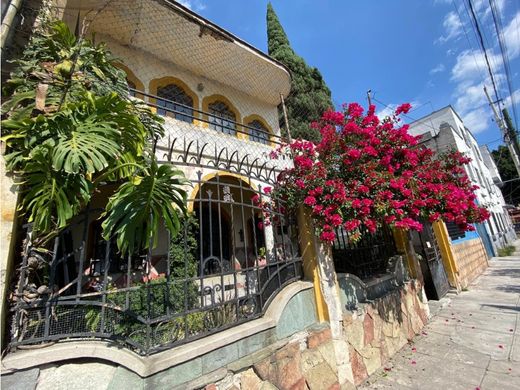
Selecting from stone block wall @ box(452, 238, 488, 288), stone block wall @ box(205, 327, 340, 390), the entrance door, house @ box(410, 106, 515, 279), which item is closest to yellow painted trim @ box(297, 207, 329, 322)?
stone block wall @ box(205, 327, 340, 390)

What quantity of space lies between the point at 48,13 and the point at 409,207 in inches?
194

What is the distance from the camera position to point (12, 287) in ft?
5.60

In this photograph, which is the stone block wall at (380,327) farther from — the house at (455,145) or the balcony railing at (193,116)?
the house at (455,145)

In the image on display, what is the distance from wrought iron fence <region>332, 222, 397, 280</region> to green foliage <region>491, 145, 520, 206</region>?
44.7 metres

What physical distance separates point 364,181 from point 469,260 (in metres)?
9.81

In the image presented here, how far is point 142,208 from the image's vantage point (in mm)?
1878

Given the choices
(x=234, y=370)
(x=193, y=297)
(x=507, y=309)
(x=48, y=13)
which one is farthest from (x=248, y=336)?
(x=507, y=309)

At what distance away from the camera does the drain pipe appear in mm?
1906

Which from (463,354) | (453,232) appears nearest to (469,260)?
(453,232)

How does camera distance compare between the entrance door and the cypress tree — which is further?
the cypress tree

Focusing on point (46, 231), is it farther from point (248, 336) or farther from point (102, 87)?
point (248, 336)

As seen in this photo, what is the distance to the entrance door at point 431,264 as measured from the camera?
7.31m

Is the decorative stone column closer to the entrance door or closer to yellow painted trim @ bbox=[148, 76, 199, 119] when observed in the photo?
the entrance door

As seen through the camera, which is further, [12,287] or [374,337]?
[374,337]
